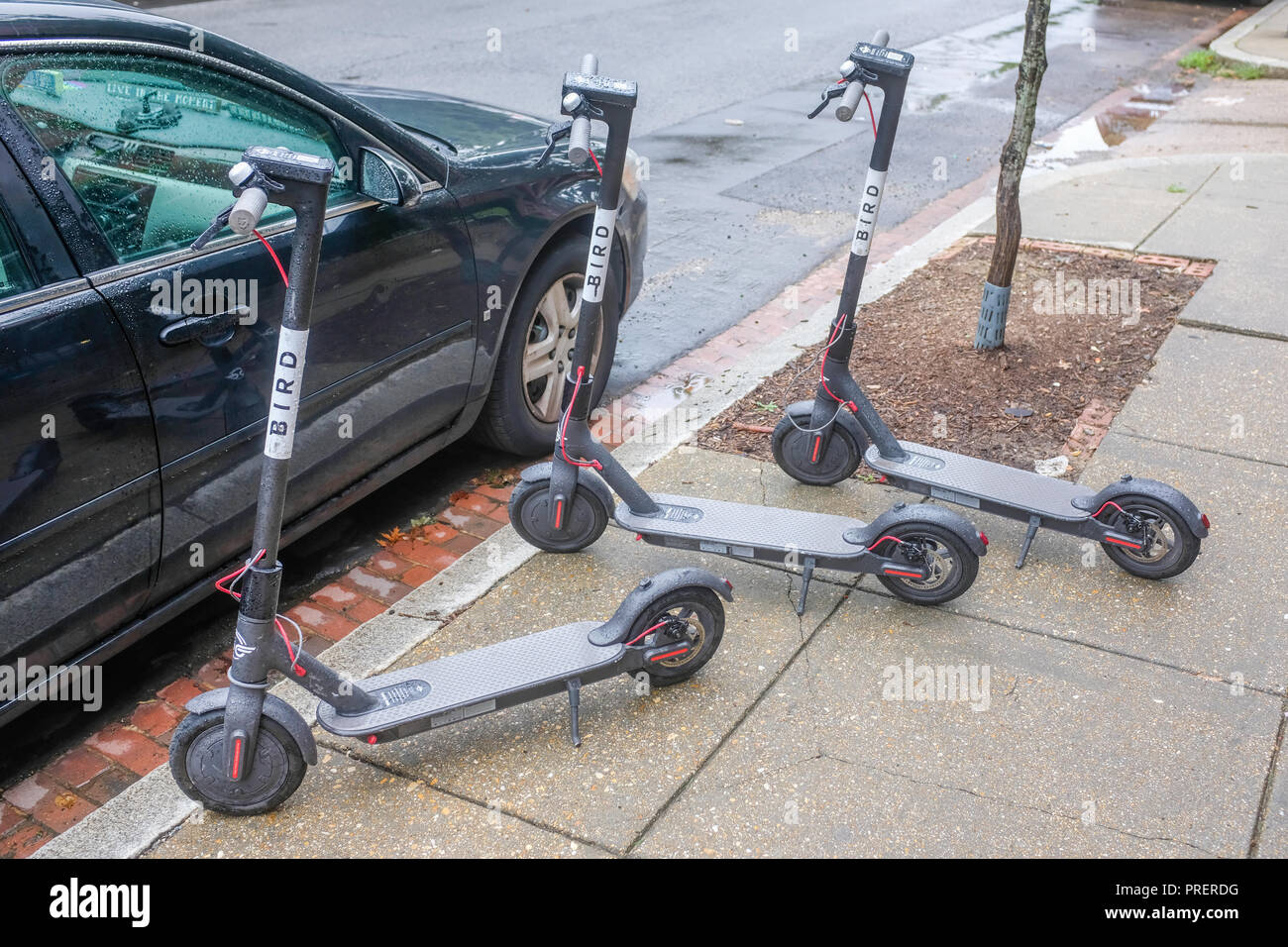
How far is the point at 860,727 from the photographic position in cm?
326

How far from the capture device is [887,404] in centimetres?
519

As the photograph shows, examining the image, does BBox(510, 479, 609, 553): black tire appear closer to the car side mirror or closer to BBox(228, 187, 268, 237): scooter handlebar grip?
the car side mirror

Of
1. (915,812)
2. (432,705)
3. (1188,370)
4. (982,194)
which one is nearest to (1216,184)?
(982,194)

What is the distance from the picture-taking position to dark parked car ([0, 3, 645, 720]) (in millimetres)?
2898

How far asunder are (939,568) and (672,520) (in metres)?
0.88

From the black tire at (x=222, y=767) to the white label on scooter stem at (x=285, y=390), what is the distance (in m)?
0.69

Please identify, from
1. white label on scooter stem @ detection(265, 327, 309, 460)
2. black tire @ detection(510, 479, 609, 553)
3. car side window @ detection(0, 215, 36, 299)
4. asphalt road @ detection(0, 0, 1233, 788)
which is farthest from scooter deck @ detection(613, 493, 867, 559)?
car side window @ detection(0, 215, 36, 299)

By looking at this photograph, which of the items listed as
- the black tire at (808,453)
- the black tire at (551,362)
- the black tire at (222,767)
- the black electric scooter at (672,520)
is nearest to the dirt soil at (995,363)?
the black tire at (808,453)

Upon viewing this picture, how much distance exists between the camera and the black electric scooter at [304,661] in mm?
2525

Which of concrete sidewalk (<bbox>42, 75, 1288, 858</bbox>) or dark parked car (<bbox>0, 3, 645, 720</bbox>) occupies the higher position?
dark parked car (<bbox>0, 3, 645, 720</bbox>)

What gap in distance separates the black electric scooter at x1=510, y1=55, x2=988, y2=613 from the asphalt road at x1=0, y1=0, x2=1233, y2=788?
865 millimetres

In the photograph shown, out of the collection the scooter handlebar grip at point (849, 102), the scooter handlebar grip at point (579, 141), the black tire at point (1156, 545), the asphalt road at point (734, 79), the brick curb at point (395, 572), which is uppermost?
the scooter handlebar grip at point (849, 102)

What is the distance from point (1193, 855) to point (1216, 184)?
6999 millimetres

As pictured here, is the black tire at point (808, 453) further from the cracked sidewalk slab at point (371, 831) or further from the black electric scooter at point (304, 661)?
the cracked sidewalk slab at point (371, 831)
